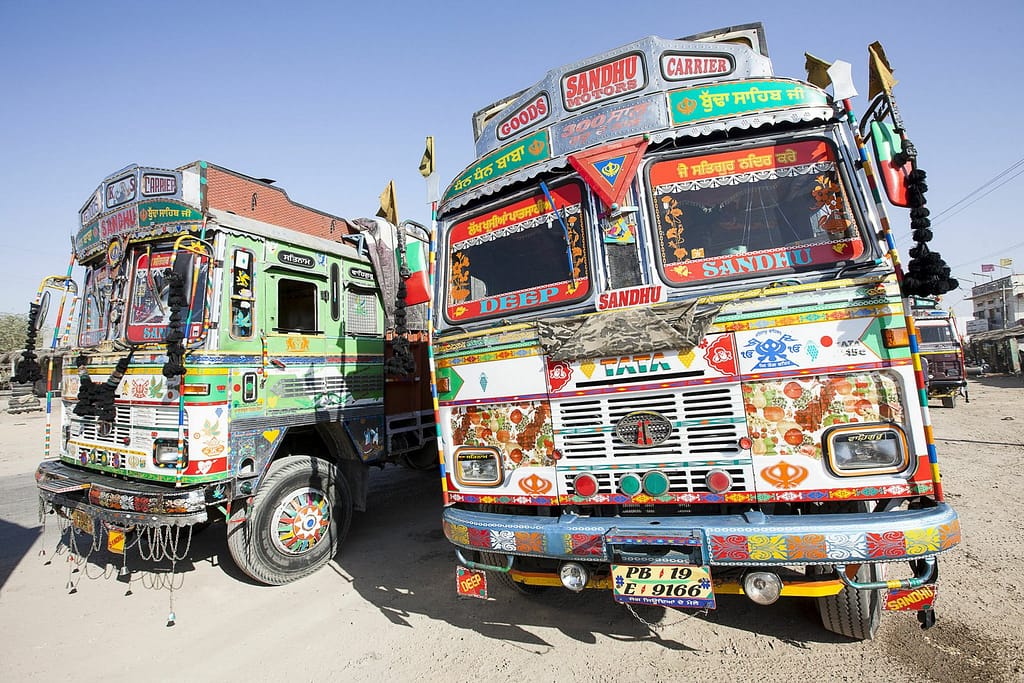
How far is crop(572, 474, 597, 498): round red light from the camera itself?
10.2ft

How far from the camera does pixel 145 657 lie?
11.8ft

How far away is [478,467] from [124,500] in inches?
120

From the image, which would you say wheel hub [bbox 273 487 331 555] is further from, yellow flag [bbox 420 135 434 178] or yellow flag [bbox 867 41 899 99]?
yellow flag [bbox 867 41 899 99]

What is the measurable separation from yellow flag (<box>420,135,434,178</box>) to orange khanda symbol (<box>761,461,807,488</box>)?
319cm

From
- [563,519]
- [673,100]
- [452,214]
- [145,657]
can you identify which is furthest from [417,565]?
[673,100]

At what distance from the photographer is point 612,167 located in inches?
130

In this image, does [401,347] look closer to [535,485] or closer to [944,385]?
[535,485]

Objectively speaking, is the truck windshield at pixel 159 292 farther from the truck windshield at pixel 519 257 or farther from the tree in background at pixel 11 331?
the tree in background at pixel 11 331

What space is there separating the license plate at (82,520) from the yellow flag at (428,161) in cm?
413

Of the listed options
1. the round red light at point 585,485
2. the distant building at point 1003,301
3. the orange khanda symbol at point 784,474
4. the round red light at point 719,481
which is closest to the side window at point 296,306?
the round red light at point 585,485

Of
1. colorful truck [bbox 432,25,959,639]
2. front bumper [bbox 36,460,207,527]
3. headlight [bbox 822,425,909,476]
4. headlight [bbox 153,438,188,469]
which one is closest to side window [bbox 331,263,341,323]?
headlight [bbox 153,438,188,469]

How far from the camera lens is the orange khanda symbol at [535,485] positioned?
3.25 metres

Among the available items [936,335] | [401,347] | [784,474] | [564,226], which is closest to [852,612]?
[784,474]

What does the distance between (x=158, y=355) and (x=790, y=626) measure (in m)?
5.28
